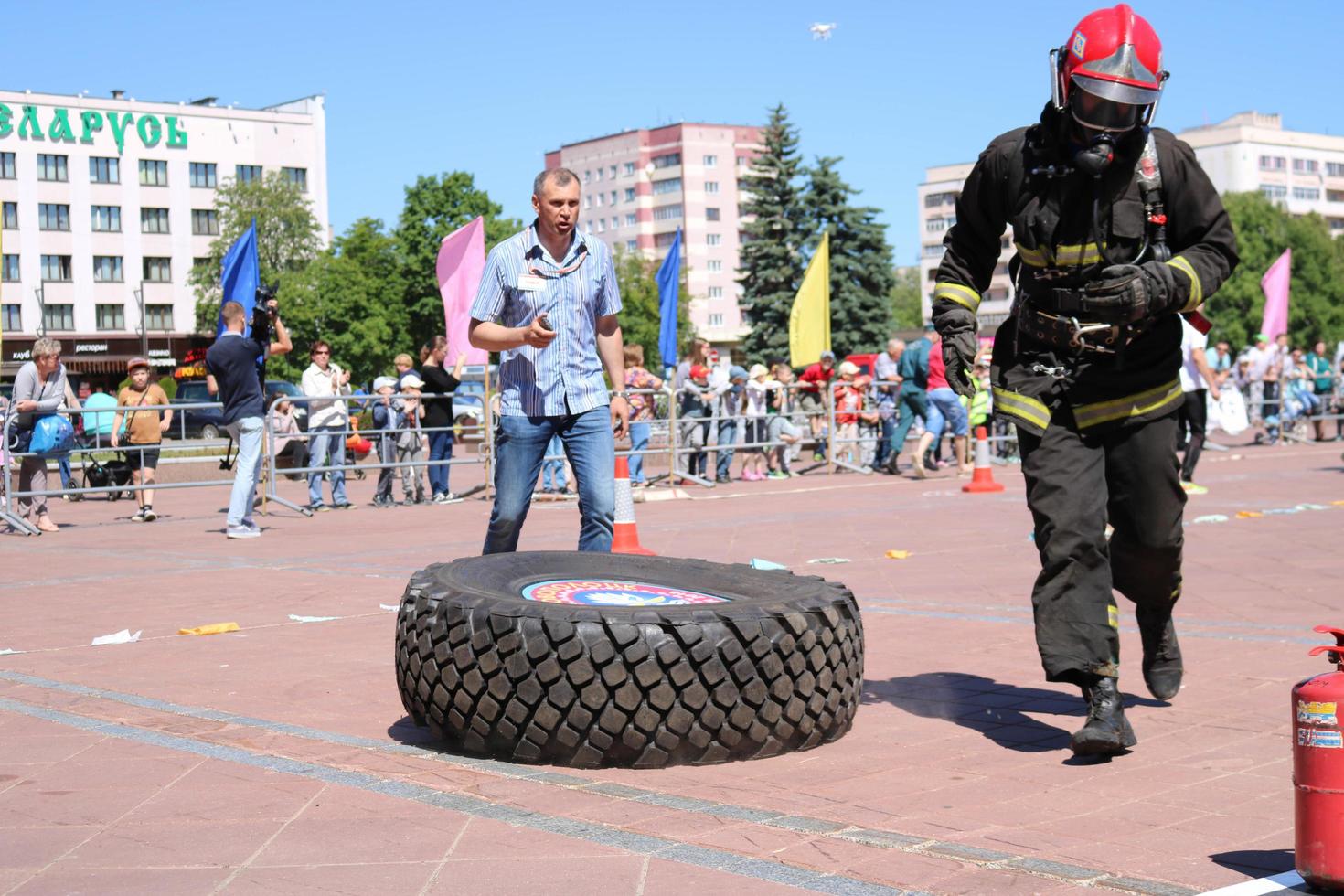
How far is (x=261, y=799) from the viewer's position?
4.19m

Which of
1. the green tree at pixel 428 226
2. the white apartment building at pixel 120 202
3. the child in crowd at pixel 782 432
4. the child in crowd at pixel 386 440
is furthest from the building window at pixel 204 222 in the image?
the child in crowd at pixel 386 440

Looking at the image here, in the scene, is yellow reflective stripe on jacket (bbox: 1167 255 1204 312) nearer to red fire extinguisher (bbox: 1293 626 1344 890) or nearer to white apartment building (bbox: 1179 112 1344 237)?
red fire extinguisher (bbox: 1293 626 1344 890)

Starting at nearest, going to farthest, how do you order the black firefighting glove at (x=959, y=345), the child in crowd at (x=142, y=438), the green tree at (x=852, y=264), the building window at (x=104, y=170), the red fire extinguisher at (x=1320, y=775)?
the red fire extinguisher at (x=1320, y=775), the black firefighting glove at (x=959, y=345), the child in crowd at (x=142, y=438), the green tree at (x=852, y=264), the building window at (x=104, y=170)

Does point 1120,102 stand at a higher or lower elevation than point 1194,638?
higher

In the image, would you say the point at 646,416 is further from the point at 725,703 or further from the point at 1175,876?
the point at 1175,876

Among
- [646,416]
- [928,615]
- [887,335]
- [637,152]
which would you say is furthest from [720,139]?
[928,615]

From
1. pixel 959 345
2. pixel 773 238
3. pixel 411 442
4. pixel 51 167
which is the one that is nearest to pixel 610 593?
pixel 959 345

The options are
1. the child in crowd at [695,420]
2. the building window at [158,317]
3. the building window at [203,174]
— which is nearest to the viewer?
the child in crowd at [695,420]

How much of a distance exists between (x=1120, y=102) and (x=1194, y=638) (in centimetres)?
297

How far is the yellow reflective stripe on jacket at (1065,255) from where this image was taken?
15.6ft

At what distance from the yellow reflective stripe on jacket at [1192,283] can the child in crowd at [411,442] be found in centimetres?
1336

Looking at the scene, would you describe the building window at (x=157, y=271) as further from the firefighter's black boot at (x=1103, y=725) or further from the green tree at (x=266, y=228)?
the firefighter's black boot at (x=1103, y=725)

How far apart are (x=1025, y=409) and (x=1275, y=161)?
151 m

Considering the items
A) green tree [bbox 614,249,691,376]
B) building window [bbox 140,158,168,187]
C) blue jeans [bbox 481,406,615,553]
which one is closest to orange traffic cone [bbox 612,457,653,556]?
blue jeans [bbox 481,406,615,553]
